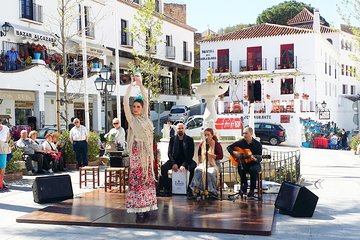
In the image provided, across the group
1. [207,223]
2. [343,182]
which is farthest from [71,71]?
[207,223]

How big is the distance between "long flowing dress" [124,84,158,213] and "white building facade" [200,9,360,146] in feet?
87.4

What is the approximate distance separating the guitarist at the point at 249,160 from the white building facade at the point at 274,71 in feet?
80.7

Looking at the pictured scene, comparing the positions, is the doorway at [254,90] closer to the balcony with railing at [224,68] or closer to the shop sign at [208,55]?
the balcony with railing at [224,68]

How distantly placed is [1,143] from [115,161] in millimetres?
2617

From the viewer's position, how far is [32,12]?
25.9m

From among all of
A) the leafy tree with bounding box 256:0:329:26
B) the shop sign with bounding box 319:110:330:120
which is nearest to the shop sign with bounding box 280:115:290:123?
the shop sign with bounding box 319:110:330:120

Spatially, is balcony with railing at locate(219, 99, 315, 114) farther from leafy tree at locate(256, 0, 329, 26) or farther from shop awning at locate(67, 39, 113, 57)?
leafy tree at locate(256, 0, 329, 26)

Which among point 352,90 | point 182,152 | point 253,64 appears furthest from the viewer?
point 352,90

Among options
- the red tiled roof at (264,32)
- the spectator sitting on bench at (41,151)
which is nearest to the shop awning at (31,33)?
the spectator sitting on bench at (41,151)

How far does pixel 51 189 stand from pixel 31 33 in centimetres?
1717

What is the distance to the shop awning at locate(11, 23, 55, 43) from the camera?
23834mm

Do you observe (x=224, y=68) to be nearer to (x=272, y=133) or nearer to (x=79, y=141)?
(x=272, y=133)

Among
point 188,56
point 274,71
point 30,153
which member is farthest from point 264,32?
point 30,153

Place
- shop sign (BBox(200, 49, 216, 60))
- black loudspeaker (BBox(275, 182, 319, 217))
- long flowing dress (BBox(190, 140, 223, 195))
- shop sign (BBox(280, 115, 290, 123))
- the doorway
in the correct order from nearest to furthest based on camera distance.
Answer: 1. black loudspeaker (BBox(275, 182, 319, 217))
2. long flowing dress (BBox(190, 140, 223, 195))
3. shop sign (BBox(280, 115, 290, 123))
4. the doorway
5. shop sign (BBox(200, 49, 216, 60))
